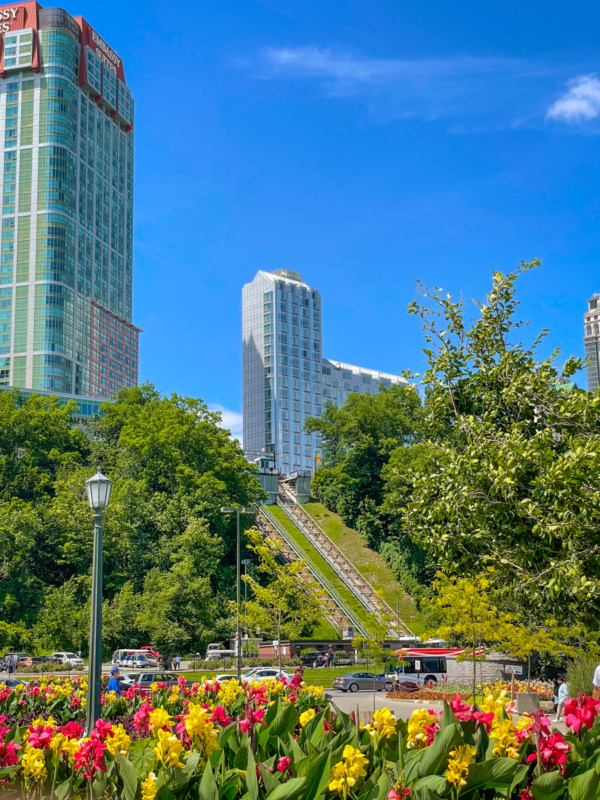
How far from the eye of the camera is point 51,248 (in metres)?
144

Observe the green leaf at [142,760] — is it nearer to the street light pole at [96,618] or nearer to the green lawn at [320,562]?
the street light pole at [96,618]

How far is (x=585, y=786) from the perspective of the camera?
486cm

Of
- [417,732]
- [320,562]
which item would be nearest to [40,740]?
[417,732]

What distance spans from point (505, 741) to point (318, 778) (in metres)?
1.41

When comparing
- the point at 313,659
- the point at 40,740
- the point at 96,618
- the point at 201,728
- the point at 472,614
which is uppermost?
the point at 96,618

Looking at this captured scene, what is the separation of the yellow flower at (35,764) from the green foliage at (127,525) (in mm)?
46212

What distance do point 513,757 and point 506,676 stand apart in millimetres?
32679

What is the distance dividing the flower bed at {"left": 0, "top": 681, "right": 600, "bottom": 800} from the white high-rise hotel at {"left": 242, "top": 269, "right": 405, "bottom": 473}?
15013cm

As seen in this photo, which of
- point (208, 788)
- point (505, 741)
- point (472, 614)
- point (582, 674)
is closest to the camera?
point (208, 788)

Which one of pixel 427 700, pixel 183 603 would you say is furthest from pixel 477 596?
pixel 183 603

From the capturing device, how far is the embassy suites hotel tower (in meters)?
143

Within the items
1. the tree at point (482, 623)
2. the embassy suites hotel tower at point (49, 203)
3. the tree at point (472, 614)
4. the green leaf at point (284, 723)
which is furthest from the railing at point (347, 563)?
the embassy suites hotel tower at point (49, 203)

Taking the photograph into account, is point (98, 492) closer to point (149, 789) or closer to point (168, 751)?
point (168, 751)

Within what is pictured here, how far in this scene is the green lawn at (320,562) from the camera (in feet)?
207
